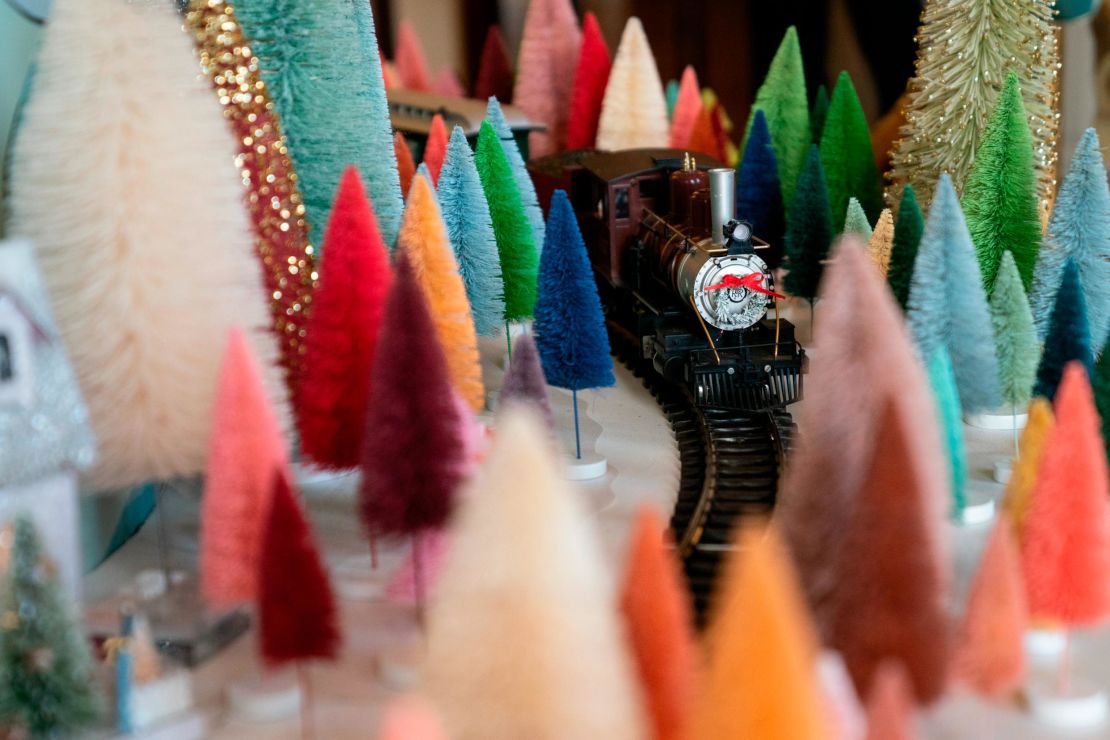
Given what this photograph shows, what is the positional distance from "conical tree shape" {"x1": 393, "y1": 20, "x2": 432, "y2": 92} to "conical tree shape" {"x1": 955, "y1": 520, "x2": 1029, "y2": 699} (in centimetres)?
681

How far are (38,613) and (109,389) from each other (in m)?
0.86

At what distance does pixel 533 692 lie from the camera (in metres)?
2.37

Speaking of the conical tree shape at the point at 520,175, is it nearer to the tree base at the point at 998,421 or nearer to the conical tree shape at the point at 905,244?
the conical tree shape at the point at 905,244

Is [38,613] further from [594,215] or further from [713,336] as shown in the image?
[594,215]

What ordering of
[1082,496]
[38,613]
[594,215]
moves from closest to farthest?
[38,613]
[1082,496]
[594,215]

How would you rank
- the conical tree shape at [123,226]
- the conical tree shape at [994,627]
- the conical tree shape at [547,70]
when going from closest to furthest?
the conical tree shape at [994,627] < the conical tree shape at [123,226] < the conical tree shape at [547,70]

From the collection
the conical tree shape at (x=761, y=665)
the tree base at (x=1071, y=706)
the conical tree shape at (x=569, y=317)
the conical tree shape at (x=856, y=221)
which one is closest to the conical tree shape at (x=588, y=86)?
the conical tree shape at (x=856, y=221)

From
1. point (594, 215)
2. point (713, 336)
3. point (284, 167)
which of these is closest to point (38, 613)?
point (284, 167)

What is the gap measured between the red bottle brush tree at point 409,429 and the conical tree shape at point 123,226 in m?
0.64

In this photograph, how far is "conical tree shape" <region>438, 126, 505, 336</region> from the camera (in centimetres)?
544

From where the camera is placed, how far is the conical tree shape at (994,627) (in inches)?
121

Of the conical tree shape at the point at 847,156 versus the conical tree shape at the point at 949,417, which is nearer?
the conical tree shape at the point at 949,417

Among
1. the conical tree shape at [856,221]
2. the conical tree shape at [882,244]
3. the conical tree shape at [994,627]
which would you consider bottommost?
the conical tree shape at [994,627]

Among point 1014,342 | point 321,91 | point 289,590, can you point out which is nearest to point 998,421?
point 1014,342
